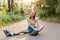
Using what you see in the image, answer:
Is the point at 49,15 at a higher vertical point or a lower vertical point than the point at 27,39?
lower

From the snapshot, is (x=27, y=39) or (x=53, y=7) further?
(x=53, y=7)

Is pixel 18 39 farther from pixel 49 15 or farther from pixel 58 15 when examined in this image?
pixel 49 15

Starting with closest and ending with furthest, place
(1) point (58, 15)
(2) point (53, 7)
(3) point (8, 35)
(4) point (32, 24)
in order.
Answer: (3) point (8, 35) → (4) point (32, 24) → (1) point (58, 15) → (2) point (53, 7)

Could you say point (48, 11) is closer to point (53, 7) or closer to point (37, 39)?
point (53, 7)

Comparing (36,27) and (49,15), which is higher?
(36,27)

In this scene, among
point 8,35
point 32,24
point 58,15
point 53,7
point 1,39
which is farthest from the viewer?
point 53,7

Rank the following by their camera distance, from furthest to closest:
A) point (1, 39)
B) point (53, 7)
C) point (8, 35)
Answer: point (53, 7) → point (8, 35) → point (1, 39)

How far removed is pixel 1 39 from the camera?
1012cm

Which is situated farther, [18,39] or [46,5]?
[46,5]

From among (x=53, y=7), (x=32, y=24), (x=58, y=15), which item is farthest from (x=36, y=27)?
(x=53, y=7)

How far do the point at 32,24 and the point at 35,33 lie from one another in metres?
0.85

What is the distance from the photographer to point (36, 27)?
38.8 ft

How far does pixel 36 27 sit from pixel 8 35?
71.4 inches

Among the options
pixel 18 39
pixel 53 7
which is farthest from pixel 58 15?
pixel 18 39
